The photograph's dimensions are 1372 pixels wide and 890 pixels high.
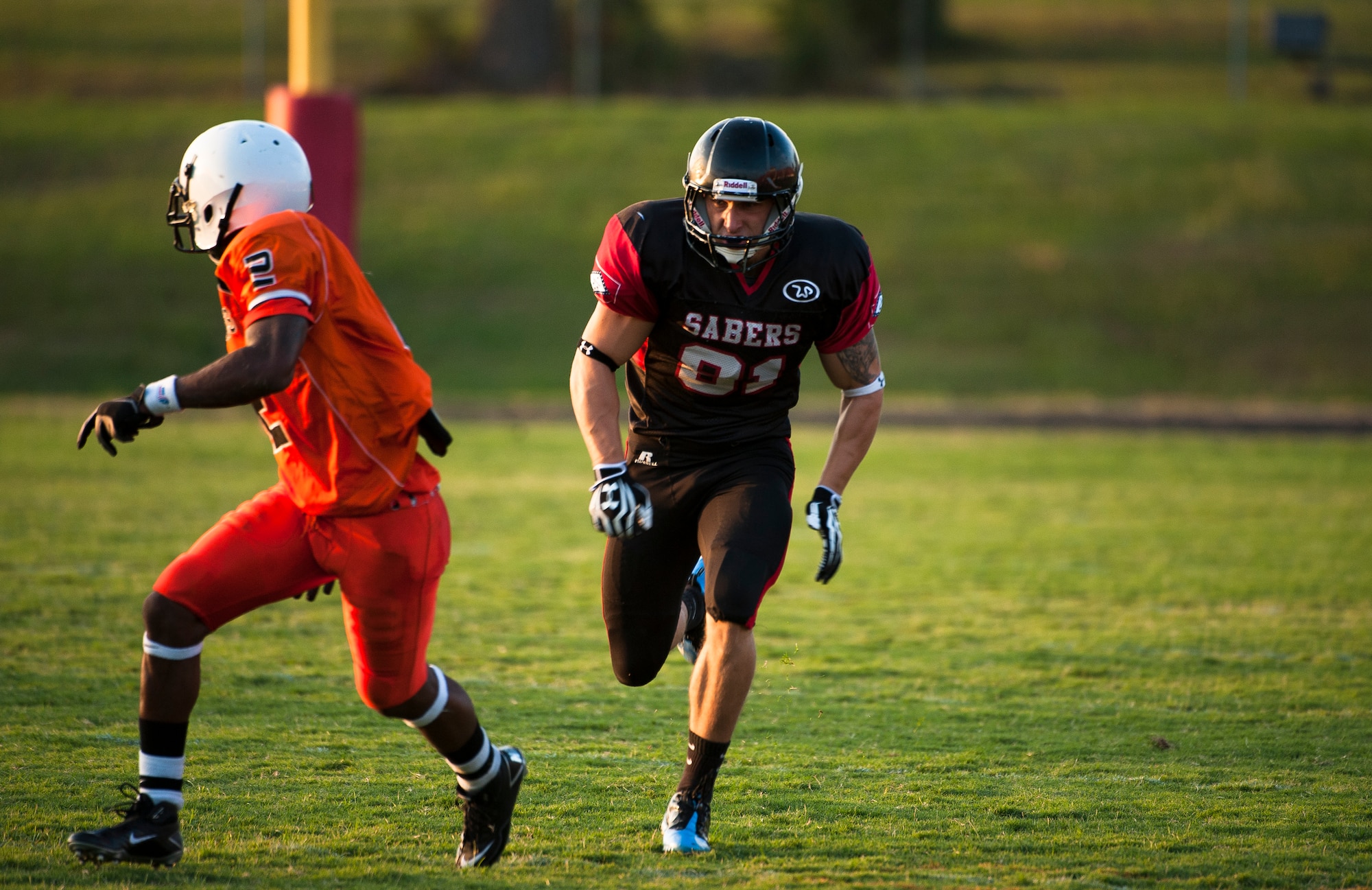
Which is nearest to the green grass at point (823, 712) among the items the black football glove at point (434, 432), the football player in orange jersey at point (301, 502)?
the football player in orange jersey at point (301, 502)

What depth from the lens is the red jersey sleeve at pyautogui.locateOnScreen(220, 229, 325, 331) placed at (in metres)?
3.46

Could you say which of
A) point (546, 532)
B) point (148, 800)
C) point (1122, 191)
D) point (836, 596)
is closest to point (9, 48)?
point (1122, 191)

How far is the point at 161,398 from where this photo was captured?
135 inches

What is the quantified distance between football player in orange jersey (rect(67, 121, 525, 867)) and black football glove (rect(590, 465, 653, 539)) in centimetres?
48

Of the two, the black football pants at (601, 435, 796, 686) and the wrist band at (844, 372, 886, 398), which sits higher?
the wrist band at (844, 372, 886, 398)

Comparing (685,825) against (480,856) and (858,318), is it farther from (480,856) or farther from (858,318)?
(858,318)

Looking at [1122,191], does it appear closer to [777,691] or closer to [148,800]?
[777,691]

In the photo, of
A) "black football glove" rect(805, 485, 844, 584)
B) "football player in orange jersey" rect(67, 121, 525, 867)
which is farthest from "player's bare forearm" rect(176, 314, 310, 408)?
"black football glove" rect(805, 485, 844, 584)

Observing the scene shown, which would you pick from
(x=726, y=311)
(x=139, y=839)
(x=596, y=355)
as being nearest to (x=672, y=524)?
(x=596, y=355)

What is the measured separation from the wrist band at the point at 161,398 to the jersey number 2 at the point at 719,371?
151 cm

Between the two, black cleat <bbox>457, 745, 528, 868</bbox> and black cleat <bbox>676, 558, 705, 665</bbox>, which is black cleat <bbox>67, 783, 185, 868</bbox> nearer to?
black cleat <bbox>457, 745, 528, 868</bbox>

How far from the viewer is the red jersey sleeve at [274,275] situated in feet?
11.3

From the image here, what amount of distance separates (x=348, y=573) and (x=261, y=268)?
0.79 m

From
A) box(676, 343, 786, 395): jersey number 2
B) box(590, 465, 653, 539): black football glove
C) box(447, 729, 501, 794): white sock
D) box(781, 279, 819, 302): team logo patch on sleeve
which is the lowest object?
box(447, 729, 501, 794): white sock
